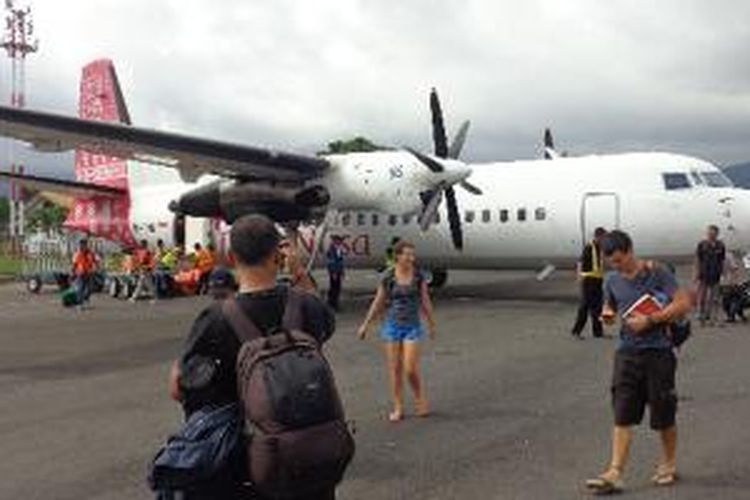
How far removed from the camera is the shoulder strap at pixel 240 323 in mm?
3818

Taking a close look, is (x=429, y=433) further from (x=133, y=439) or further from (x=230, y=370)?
(x=230, y=370)

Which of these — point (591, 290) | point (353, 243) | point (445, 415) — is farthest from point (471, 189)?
point (445, 415)

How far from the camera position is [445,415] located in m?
10.0

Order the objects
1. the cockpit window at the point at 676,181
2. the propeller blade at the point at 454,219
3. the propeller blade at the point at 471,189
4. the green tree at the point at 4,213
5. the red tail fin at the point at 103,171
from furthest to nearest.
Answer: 1. the green tree at the point at 4,213
2. the red tail fin at the point at 103,171
3. the propeller blade at the point at 471,189
4. the propeller blade at the point at 454,219
5. the cockpit window at the point at 676,181

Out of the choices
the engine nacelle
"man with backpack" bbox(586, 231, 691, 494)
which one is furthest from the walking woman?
the engine nacelle

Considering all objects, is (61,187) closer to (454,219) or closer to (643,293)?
(454,219)

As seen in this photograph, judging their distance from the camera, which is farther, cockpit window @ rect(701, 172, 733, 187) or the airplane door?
cockpit window @ rect(701, 172, 733, 187)

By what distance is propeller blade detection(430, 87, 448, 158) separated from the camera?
24594 millimetres

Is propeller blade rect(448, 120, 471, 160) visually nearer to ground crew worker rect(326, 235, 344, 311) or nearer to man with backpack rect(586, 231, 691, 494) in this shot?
ground crew worker rect(326, 235, 344, 311)

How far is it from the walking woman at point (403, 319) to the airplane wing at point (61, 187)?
18243 mm

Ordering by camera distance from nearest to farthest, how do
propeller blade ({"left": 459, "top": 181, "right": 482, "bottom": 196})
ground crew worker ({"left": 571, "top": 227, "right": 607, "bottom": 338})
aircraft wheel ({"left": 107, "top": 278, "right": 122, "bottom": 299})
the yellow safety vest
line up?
ground crew worker ({"left": 571, "top": 227, "right": 607, "bottom": 338}) → the yellow safety vest → propeller blade ({"left": 459, "top": 181, "right": 482, "bottom": 196}) → aircraft wheel ({"left": 107, "top": 278, "right": 122, "bottom": 299})

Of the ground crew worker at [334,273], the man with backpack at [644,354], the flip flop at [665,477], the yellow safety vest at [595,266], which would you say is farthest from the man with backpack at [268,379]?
the ground crew worker at [334,273]

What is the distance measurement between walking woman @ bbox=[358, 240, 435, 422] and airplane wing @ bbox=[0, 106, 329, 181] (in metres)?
11.6

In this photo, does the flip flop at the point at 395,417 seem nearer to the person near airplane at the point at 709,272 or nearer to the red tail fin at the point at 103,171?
the person near airplane at the point at 709,272
